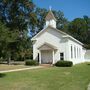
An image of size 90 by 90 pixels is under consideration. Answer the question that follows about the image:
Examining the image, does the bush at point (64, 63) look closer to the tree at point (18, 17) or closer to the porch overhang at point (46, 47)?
the porch overhang at point (46, 47)

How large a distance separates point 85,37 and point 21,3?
5512 cm

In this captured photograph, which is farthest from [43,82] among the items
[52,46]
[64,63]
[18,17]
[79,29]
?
[79,29]

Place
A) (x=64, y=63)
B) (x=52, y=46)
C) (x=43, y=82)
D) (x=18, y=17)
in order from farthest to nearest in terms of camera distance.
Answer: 1. (x=18, y=17)
2. (x=52, y=46)
3. (x=64, y=63)
4. (x=43, y=82)

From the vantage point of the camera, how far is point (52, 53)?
1796 inches

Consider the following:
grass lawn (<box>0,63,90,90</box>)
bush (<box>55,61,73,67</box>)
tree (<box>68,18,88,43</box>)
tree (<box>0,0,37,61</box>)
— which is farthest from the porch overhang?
tree (<box>68,18,88,43</box>)

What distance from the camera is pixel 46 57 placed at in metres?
46.4

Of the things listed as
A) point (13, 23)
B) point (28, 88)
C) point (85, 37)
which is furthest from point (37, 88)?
point (85, 37)

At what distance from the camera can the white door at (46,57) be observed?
4616 cm

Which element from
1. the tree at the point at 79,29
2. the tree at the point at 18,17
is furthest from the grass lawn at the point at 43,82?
the tree at the point at 79,29

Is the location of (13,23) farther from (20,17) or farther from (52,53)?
(52,53)

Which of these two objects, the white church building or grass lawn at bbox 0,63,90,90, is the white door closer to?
the white church building

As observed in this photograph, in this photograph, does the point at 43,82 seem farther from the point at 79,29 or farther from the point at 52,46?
the point at 79,29

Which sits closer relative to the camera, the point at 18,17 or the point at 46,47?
the point at 46,47

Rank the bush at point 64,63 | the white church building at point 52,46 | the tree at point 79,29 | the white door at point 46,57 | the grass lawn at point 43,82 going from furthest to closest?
the tree at point 79,29, the white door at point 46,57, the white church building at point 52,46, the bush at point 64,63, the grass lawn at point 43,82
